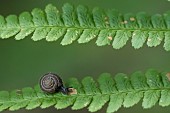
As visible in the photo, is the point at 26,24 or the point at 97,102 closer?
A: the point at 97,102

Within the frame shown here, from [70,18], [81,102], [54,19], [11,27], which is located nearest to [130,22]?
[70,18]

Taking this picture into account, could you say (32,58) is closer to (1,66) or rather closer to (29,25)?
(1,66)

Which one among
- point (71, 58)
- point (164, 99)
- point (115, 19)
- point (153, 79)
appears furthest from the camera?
point (71, 58)

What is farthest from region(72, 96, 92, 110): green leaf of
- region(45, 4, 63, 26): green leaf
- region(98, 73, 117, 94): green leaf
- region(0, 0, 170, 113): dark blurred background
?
region(0, 0, 170, 113): dark blurred background

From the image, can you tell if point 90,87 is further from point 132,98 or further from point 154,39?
point 154,39

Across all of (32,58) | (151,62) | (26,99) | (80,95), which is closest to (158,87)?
(80,95)

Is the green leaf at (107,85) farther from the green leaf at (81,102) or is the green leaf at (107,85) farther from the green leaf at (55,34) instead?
the green leaf at (55,34)

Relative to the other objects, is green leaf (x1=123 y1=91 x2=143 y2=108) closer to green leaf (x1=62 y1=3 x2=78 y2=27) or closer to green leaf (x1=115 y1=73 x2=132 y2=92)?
green leaf (x1=115 y1=73 x2=132 y2=92)

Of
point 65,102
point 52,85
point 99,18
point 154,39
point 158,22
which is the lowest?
point 65,102
